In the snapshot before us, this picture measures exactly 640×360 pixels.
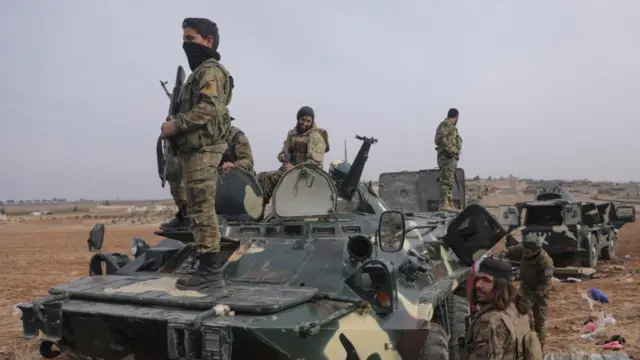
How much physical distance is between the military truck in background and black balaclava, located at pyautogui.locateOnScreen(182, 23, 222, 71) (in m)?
9.66

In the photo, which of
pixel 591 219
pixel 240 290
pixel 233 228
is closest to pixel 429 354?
pixel 240 290

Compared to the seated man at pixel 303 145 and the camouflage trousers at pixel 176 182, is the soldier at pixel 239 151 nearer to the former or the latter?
the seated man at pixel 303 145

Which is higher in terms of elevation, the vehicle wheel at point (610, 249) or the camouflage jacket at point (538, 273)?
the camouflage jacket at point (538, 273)

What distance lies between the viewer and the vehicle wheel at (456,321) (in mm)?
6215

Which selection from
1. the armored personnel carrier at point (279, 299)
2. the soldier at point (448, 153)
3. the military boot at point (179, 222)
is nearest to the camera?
the armored personnel carrier at point (279, 299)

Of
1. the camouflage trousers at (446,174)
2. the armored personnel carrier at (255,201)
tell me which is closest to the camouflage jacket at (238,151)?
the armored personnel carrier at (255,201)

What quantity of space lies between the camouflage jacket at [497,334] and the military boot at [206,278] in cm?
193

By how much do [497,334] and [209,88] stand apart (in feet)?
8.76

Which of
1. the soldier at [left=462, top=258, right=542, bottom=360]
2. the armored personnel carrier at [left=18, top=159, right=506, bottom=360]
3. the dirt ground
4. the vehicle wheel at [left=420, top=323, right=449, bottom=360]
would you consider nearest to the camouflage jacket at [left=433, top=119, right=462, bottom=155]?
the dirt ground

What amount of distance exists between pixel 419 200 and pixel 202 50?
21.7 feet

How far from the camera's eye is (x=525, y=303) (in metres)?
3.96

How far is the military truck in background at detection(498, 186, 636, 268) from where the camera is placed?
13.6 m

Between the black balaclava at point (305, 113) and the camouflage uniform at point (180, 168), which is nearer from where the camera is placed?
the camouflage uniform at point (180, 168)

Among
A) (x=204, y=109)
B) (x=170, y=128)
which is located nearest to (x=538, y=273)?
(x=204, y=109)
